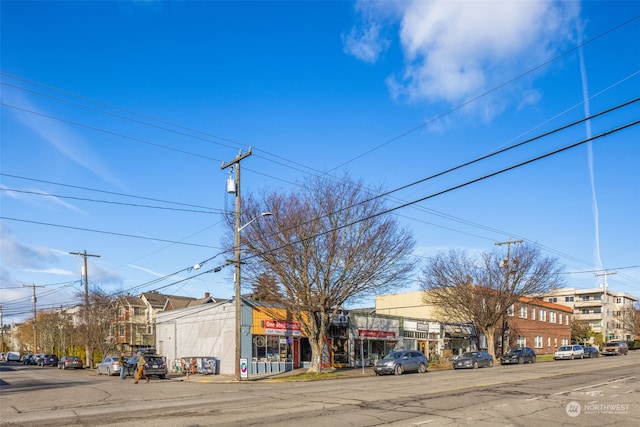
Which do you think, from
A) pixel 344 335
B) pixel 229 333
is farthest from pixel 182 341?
pixel 344 335

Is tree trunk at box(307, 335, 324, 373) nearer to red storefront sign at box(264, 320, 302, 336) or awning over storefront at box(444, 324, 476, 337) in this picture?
red storefront sign at box(264, 320, 302, 336)

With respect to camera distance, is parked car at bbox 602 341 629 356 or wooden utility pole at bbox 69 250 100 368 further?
parked car at bbox 602 341 629 356

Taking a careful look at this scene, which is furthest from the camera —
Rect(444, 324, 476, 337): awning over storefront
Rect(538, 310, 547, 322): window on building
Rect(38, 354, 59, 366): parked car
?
Rect(538, 310, 547, 322): window on building

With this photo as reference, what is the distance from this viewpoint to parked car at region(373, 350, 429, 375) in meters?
31.3

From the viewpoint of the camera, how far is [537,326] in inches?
2621

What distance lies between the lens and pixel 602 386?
66.7 feet

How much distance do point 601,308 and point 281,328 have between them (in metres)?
95.9

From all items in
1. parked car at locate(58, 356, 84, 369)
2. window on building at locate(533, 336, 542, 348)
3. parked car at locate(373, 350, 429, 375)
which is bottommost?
window on building at locate(533, 336, 542, 348)

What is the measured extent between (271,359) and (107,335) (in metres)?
26.0

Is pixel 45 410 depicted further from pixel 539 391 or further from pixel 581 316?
pixel 581 316

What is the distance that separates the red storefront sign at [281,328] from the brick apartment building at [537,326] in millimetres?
29164

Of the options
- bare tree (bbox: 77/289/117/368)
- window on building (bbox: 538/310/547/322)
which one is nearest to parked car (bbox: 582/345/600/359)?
window on building (bbox: 538/310/547/322)

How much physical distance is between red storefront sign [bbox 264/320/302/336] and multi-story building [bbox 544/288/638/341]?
85.1 m

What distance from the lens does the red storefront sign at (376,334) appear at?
40688mm
